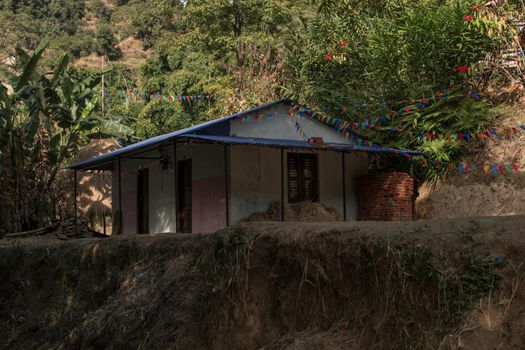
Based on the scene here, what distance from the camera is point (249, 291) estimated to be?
5656 mm

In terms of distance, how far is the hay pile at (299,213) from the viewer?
14.1 m

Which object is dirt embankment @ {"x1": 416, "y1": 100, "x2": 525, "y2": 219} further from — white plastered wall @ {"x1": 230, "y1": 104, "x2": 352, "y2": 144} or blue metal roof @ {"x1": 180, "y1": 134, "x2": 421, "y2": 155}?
white plastered wall @ {"x1": 230, "y1": 104, "x2": 352, "y2": 144}

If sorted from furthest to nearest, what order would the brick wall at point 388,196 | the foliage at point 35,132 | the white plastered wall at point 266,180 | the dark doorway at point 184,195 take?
the foliage at point 35,132 → the brick wall at point 388,196 → the dark doorway at point 184,195 → the white plastered wall at point 266,180

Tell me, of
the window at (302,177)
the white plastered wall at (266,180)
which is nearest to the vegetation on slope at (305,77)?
the white plastered wall at (266,180)

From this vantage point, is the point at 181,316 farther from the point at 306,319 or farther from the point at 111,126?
the point at 111,126

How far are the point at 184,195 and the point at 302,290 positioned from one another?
427 inches

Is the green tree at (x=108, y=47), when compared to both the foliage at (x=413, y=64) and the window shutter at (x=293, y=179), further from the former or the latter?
the window shutter at (x=293, y=179)

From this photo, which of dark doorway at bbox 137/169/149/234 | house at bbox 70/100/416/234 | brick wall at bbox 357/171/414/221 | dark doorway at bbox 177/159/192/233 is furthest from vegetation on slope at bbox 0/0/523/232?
dark doorway at bbox 177/159/192/233

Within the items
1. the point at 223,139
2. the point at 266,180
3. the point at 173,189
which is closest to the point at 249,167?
the point at 266,180

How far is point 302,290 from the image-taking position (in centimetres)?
518

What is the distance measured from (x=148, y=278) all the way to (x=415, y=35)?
40.5 feet

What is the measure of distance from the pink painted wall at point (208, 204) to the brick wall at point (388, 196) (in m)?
4.19

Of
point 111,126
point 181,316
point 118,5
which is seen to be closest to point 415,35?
point 111,126

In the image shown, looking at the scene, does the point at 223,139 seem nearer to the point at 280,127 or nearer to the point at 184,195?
the point at 280,127
